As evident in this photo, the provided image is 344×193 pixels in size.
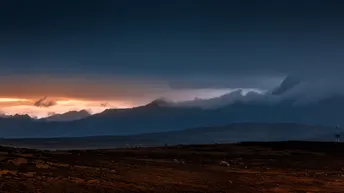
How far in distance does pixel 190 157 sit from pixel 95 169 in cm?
2802

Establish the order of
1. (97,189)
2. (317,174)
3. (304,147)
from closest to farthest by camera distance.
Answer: (97,189) < (317,174) < (304,147)

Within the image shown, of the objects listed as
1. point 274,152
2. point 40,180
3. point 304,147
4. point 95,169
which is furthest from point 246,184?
point 304,147

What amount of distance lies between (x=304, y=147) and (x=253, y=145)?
325 inches

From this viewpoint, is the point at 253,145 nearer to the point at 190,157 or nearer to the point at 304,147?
the point at 304,147

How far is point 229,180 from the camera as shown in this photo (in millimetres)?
45969

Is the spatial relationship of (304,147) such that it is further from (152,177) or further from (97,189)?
(97,189)

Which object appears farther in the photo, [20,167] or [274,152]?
[274,152]

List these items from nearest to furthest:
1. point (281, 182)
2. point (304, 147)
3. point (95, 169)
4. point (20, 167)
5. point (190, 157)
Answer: point (20, 167) < point (95, 169) < point (281, 182) < point (190, 157) < point (304, 147)

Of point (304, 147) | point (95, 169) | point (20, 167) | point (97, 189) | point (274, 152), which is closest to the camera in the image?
point (97, 189)

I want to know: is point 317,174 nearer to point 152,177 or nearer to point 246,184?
point 246,184

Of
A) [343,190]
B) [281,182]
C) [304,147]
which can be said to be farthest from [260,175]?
[304,147]

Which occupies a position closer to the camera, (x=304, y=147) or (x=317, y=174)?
(x=317, y=174)

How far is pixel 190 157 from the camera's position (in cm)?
7088

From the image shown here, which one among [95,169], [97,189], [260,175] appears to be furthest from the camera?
[260,175]
